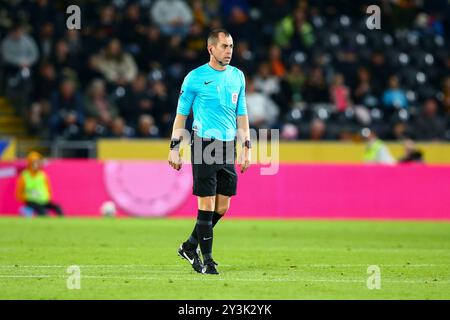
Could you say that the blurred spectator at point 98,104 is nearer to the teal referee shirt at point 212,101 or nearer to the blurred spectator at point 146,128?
the blurred spectator at point 146,128

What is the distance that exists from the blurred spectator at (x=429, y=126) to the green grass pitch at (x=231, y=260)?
21.2 feet

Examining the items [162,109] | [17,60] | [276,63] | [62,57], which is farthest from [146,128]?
[276,63]

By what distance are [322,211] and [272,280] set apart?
12632 mm

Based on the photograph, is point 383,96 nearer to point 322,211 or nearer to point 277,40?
point 277,40

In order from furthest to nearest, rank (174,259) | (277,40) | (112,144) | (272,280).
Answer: (277,40)
(112,144)
(174,259)
(272,280)

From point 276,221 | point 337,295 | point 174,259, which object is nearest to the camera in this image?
point 337,295

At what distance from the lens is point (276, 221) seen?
22047mm

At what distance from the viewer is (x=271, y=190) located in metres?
23.2

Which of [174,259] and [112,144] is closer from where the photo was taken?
[174,259]

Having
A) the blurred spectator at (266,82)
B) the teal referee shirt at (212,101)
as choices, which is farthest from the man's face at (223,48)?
the blurred spectator at (266,82)

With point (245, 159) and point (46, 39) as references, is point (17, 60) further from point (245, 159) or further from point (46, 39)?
point (245, 159)

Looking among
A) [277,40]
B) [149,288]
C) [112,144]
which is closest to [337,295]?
[149,288]

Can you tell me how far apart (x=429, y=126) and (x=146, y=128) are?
7.28 m

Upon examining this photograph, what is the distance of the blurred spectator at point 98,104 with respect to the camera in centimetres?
2518
